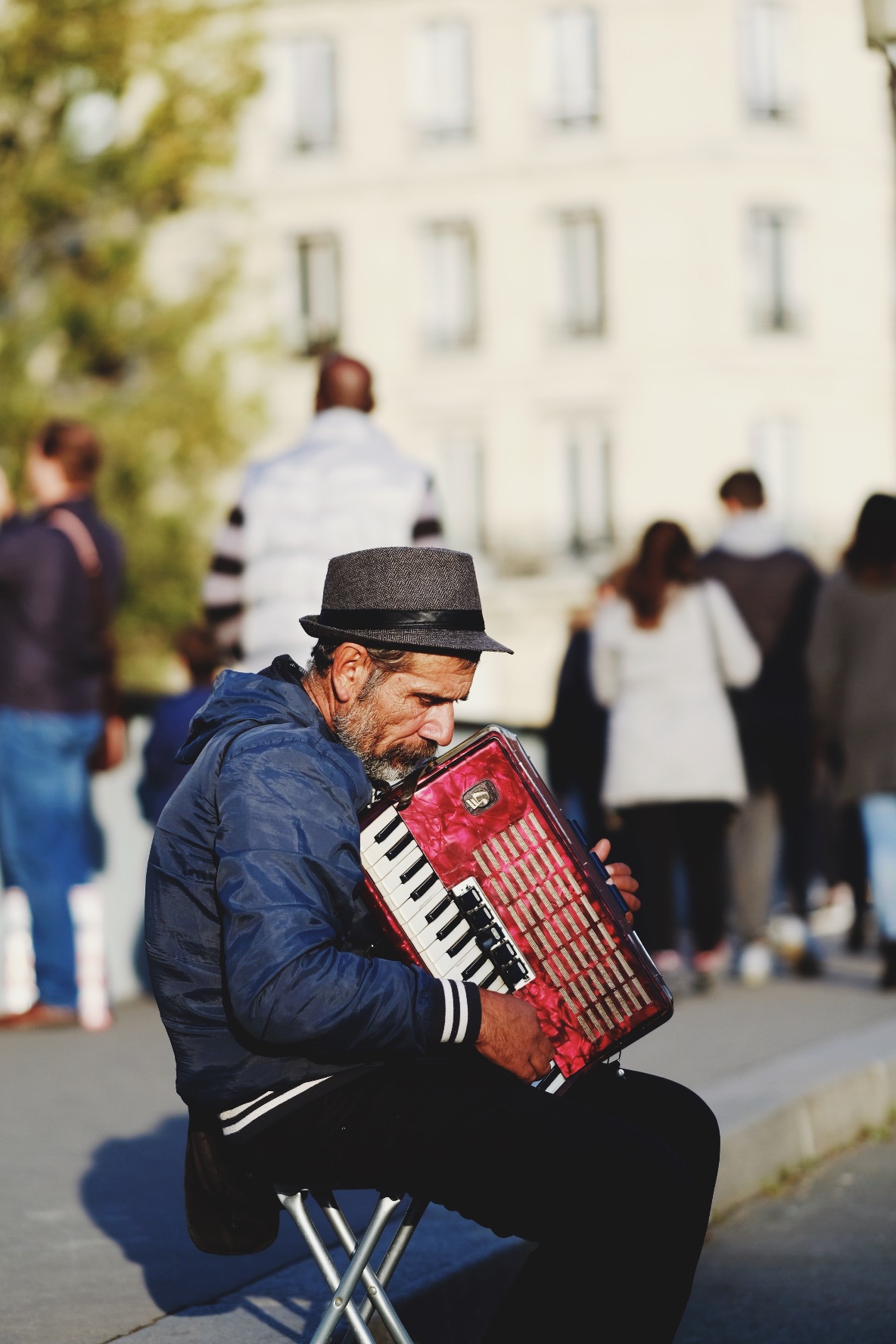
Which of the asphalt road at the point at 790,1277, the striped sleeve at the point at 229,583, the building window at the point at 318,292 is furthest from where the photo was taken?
the building window at the point at 318,292

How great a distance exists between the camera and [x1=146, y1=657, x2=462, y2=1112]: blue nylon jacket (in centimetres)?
325

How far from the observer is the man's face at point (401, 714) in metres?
3.60

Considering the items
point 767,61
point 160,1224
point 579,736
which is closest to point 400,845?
point 160,1224

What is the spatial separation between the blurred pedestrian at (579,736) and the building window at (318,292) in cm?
2902

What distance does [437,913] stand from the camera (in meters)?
3.49

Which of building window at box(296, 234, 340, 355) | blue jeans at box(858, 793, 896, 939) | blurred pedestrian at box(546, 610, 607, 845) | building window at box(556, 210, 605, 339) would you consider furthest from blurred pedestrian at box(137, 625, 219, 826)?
building window at box(296, 234, 340, 355)

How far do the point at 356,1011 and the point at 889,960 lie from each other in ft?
19.5

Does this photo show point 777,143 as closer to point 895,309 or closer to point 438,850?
point 895,309

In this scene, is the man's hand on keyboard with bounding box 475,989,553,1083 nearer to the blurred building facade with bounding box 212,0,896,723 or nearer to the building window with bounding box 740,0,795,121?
the blurred building facade with bounding box 212,0,896,723

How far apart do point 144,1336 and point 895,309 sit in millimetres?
36875

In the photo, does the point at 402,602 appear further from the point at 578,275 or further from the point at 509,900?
the point at 578,275

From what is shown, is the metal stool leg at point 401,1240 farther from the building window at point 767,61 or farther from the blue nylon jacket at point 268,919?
the building window at point 767,61

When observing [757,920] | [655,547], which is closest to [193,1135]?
[655,547]

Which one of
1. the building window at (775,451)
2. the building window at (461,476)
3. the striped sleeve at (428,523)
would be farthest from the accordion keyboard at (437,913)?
the building window at (775,451)
